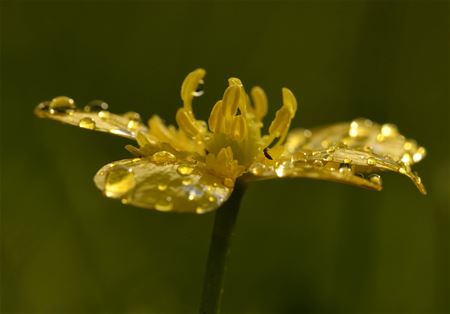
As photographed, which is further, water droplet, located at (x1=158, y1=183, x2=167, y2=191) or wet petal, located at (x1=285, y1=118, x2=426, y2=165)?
wet petal, located at (x1=285, y1=118, x2=426, y2=165)

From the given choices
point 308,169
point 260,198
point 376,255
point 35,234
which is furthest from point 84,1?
point 308,169

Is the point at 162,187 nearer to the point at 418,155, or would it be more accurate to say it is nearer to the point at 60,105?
the point at 60,105

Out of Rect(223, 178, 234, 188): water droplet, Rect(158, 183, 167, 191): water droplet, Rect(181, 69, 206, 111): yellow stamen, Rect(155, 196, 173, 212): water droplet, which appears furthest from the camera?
Rect(181, 69, 206, 111): yellow stamen

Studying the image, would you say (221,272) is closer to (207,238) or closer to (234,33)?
(207,238)

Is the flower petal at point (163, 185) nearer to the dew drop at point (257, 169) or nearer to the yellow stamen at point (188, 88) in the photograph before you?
the dew drop at point (257, 169)

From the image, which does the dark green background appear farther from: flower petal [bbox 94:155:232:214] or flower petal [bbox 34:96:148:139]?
flower petal [bbox 94:155:232:214]

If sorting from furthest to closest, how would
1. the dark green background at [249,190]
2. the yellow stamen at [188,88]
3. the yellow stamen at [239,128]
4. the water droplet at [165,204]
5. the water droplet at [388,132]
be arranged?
1. the dark green background at [249,190]
2. the water droplet at [388,132]
3. the yellow stamen at [188,88]
4. the yellow stamen at [239,128]
5. the water droplet at [165,204]

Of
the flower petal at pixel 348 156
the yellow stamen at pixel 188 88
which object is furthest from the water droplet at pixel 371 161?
the yellow stamen at pixel 188 88

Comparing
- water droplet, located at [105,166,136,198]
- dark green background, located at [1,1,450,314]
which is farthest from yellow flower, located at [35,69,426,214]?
dark green background, located at [1,1,450,314]
